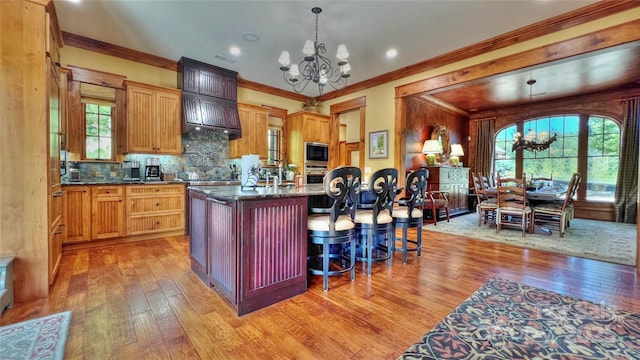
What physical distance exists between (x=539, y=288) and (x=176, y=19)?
5.02 meters

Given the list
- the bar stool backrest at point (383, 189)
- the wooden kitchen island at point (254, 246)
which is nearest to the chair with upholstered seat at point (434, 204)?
the bar stool backrest at point (383, 189)

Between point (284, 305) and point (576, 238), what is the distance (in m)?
5.01

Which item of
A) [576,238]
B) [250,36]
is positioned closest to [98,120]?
[250,36]

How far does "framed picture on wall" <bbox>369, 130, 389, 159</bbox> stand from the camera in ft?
17.7

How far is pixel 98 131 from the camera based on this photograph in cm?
418

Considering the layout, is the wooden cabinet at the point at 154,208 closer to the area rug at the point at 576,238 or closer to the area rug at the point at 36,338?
the area rug at the point at 36,338

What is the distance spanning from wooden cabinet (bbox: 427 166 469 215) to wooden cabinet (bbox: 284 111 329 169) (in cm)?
265

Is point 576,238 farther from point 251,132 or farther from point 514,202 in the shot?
point 251,132

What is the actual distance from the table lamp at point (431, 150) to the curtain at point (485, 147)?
256cm

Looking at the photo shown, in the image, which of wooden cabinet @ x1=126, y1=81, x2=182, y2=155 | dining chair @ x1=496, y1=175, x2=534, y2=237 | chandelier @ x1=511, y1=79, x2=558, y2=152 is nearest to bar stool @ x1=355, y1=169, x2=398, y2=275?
dining chair @ x1=496, y1=175, x2=534, y2=237

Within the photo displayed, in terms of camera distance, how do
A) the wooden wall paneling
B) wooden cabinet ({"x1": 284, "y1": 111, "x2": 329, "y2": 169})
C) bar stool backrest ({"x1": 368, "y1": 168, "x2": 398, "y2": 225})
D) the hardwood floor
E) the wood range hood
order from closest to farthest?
the hardwood floor
the wooden wall paneling
bar stool backrest ({"x1": 368, "y1": 168, "x2": 398, "y2": 225})
the wood range hood
wooden cabinet ({"x1": 284, "y1": 111, "x2": 329, "y2": 169})

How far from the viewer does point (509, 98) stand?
6570 mm

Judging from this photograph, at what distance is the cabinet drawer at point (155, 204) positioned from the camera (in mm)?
3934

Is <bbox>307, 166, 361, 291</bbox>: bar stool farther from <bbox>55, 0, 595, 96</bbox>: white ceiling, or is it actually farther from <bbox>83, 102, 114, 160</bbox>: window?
<bbox>83, 102, 114, 160</bbox>: window
